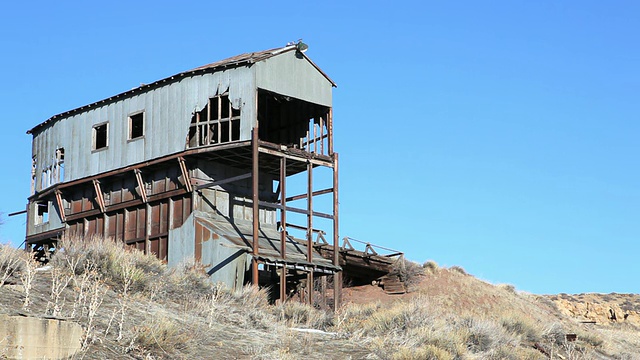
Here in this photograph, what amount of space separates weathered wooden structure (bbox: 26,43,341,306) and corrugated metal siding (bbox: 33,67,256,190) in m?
0.05

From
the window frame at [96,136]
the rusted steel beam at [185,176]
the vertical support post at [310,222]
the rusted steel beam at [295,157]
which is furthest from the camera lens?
the window frame at [96,136]

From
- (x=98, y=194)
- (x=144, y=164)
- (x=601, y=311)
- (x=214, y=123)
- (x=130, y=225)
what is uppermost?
(x=214, y=123)

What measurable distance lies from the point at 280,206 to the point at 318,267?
9.28 ft

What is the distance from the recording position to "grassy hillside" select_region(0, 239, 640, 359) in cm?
1570

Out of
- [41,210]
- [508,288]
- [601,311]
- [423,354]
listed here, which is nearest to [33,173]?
[41,210]

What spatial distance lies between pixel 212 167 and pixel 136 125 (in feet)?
15.2

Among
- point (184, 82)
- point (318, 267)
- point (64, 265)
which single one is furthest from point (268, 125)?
point (64, 265)

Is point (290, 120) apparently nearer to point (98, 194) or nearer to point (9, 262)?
point (98, 194)

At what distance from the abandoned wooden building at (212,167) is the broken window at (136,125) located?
0.06 metres

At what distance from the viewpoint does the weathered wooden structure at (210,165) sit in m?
34.0

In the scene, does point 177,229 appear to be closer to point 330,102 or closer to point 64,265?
point 330,102

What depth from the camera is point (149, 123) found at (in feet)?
121

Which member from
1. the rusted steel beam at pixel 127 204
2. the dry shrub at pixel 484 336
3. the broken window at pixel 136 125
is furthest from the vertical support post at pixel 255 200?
the dry shrub at pixel 484 336

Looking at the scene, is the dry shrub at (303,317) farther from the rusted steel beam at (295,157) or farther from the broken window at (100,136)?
the broken window at (100,136)
